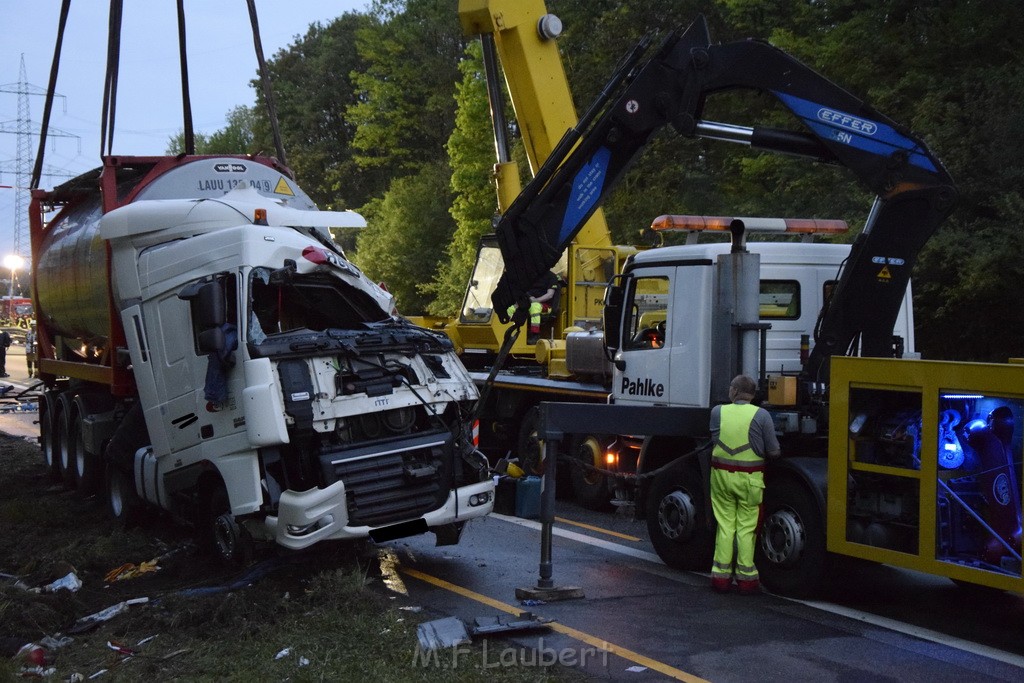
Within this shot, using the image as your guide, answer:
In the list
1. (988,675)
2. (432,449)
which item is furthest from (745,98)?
(988,675)

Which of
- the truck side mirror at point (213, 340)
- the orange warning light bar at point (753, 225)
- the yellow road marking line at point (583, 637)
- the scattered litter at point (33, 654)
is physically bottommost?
the scattered litter at point (33, 654)

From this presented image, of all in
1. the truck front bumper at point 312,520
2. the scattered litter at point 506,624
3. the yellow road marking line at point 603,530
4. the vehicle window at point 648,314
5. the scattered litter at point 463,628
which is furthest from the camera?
the yellow road marking line at point 603,530

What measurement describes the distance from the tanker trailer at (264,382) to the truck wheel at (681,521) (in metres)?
1.49

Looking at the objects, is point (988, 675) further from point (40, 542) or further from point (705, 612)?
point (40, 542)

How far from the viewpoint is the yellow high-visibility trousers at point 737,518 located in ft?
27.6

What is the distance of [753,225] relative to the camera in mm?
10602

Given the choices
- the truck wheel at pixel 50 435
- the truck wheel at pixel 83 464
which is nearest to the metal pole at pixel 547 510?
the truck wheel at pixel 83 464

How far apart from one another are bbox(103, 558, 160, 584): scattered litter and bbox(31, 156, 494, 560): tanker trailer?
48cm

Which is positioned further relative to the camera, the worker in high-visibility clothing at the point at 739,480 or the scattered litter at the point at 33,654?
the worker in high-visibility clothing at the point at 739,480

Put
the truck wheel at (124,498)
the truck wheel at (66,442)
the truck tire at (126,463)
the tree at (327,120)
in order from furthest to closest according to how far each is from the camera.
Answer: the tree at (327,120) → the truck wheel at (66,442) → the truck wheel at (124,498) → the truck tire at (126,463)

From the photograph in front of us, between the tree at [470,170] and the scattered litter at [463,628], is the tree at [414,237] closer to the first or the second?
the tree at [470,170]

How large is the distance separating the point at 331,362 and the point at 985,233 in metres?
13.2

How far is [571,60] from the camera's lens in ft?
108

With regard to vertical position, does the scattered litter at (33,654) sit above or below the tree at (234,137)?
below
